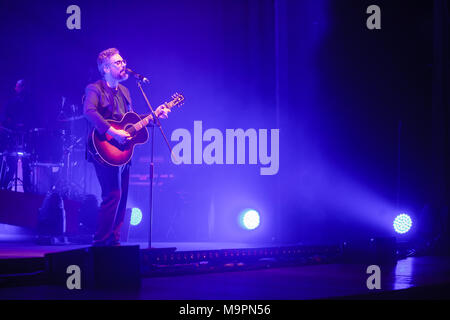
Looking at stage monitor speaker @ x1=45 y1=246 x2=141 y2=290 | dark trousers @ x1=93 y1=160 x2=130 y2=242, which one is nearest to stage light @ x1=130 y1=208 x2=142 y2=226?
dark trousers @ x1=93 y1=160 x2=130 y2=242

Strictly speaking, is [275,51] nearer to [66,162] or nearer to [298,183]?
[298,183]

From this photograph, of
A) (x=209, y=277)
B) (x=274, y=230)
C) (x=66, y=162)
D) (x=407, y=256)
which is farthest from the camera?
(x=66, y=162)

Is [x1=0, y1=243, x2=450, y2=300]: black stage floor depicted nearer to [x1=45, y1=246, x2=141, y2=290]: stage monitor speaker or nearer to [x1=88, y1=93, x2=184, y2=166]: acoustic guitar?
[x1=45, y1=246, x2=141, y2=290]: stage monitor speaker

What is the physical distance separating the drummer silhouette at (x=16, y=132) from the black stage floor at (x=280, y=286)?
10.1ft

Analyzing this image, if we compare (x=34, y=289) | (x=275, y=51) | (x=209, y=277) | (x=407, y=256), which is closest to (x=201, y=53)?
(x=275, y=51)

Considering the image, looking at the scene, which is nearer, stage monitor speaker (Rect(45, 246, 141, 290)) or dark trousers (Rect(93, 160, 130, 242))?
stage monitor speaker (Rect(45, 246, 141, 290))

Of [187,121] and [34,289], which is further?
[187,121]

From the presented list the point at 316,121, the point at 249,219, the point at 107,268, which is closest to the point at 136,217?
the point at 249,219

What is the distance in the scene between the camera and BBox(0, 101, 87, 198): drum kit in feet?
22.4

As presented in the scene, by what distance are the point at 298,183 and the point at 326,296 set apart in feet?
11.6

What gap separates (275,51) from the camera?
6.50 m

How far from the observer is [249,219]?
6449 mm

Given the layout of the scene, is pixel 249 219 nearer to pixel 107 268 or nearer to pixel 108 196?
pixel 108 196

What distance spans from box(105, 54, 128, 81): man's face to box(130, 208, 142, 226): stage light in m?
3.43
